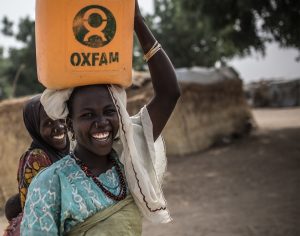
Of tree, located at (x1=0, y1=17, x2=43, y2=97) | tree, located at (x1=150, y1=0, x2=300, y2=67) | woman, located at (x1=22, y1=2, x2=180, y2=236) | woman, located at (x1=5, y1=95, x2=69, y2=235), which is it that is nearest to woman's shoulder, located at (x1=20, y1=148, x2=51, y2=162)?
woman, located at (x1=5, y1=95, x2=69, y2=235)

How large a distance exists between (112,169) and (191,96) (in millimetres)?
9167

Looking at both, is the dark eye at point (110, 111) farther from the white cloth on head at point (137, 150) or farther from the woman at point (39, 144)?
the woman at point (39, 144)

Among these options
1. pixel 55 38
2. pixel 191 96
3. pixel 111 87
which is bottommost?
pixel 191 96

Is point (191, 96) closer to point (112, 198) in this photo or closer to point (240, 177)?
point (240, 177)

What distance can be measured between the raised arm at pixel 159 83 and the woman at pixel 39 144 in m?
0.73

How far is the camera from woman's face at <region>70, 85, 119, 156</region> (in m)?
1.58

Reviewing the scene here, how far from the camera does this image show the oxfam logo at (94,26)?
1518 mm

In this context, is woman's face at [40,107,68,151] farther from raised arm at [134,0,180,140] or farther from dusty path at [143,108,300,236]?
dusty path at [143,108,300,236]

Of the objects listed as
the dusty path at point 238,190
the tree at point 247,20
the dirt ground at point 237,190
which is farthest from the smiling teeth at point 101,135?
the tree at point 247,20

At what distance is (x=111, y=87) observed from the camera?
1.63m

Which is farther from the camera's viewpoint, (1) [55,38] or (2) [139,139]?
(2) [139,139]

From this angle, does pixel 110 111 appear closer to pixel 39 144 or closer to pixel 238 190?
pixel 39 144

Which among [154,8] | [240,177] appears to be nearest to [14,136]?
[240,177]

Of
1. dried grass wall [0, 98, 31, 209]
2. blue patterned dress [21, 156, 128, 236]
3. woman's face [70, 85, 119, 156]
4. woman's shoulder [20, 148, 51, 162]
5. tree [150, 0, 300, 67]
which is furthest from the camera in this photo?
tree [150, 0, 300, 67]
